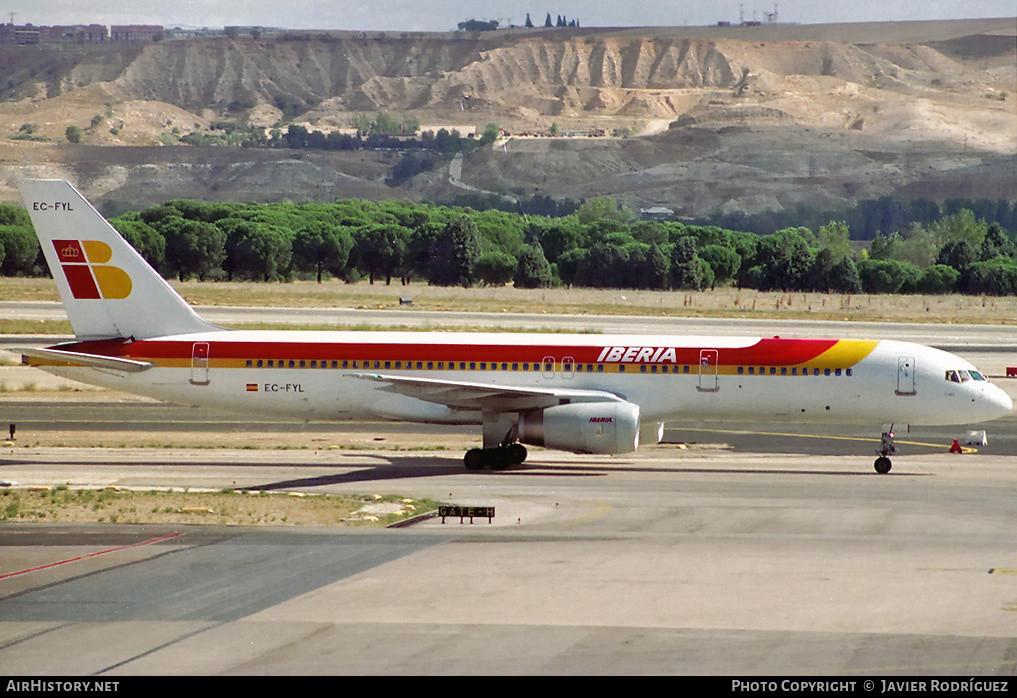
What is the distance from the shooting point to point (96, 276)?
38750 millimetres

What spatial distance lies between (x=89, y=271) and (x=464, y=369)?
11.9m

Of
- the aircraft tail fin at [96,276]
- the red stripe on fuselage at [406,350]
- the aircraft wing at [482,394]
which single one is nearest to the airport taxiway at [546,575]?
the aircraft wing at [482,394]

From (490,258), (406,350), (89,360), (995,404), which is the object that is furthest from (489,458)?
(490,258)

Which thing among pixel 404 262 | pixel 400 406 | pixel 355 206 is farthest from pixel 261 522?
pixel 355 206

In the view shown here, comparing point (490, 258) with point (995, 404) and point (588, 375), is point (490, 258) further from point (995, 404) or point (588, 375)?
point (995, 404)

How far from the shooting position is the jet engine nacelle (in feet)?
118

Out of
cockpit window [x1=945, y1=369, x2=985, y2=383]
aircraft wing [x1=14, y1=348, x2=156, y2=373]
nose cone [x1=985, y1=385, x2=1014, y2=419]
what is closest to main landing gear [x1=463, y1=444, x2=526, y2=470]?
aircraft wing [x1=14, y1=348, x2=156, y2=373]

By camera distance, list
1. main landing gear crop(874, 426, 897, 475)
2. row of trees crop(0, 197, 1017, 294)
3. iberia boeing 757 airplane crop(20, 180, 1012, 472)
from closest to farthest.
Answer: main landing gear crop(874, 426, 897, 475)
iberia boeing 757 airplane crop(20, 180, 1012, 472)
row of trees crop(0, 197, 1017, 294)

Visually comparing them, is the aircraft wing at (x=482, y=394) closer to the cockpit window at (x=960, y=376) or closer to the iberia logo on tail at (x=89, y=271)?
the iberia logo on tail at (x=89, y=271)

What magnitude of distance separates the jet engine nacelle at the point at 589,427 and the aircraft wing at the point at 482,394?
461 millimetres

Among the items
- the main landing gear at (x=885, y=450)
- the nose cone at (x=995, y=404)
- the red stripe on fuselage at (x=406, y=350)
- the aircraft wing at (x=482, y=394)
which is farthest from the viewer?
the red stripe on fuselage at (x=406, y=350)

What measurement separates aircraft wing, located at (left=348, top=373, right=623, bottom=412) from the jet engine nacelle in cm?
46

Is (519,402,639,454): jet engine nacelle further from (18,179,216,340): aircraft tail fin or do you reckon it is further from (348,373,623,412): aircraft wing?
(18,179,216,340): aircraft tail fin

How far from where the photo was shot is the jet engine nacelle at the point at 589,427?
3588 cm
